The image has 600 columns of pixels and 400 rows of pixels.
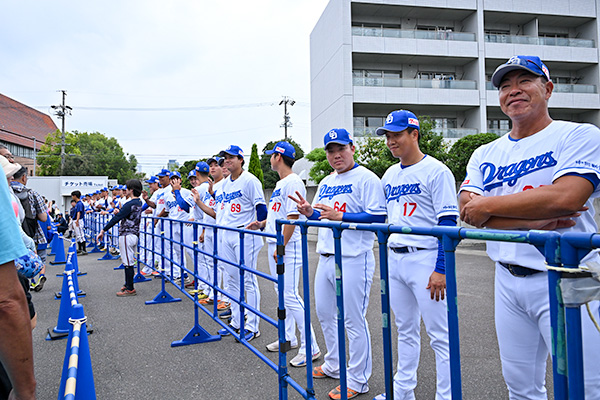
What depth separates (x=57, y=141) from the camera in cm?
5325

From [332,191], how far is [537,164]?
178 cm

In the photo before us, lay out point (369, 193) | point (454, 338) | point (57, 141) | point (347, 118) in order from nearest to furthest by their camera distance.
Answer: point (454, 338), point (369, 193), point (347, 118), point (57, 141)

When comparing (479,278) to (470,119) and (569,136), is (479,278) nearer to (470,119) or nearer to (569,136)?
(569,136)

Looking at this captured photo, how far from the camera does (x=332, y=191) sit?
345 cm

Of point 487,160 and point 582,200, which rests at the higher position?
point 487,160

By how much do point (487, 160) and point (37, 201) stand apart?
5.80 meters

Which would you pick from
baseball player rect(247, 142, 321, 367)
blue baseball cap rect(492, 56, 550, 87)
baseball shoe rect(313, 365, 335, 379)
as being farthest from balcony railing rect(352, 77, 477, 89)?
blue baseball cap rect(492, 56, 550, 87)

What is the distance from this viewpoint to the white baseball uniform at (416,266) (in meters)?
2.68

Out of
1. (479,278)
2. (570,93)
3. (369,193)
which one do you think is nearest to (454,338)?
(369,193)

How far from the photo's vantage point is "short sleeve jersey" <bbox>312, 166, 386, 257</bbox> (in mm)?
3168

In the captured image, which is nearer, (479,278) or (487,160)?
(487,160)

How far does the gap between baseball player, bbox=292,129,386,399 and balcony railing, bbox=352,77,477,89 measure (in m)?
23.5

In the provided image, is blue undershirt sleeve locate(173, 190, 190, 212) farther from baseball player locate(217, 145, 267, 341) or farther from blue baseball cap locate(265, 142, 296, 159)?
blue baseball cap locate(265, 142, 296, 159)

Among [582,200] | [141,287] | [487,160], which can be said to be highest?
[487,160]
